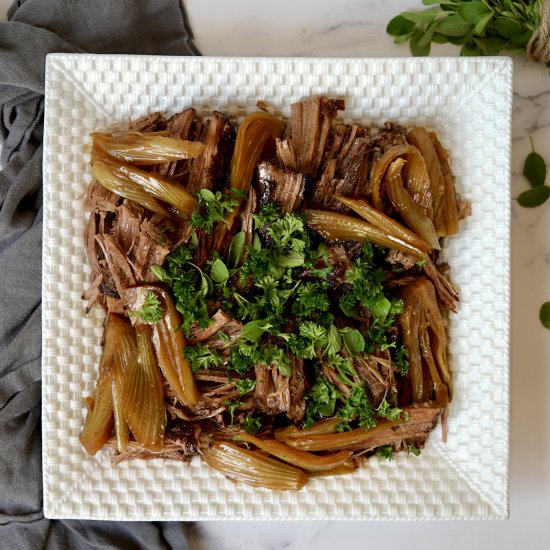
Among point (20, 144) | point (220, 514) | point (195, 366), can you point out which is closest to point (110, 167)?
point (20, 144)

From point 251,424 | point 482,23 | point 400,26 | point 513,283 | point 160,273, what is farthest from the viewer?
point 513,283

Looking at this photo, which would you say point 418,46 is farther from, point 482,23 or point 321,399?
point 321,399

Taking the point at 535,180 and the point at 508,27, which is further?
the point at 535,180

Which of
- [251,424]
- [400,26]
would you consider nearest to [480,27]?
[400,26]

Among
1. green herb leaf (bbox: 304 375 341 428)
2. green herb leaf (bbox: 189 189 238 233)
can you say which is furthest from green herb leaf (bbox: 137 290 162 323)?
green herb leaf (bbox: 304 375 341 428)

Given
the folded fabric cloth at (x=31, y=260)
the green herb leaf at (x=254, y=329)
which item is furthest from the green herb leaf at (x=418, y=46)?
the green herb leaf at (x=254, y=329)

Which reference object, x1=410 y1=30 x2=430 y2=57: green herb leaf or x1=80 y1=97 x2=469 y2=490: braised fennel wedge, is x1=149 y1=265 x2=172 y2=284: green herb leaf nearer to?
x1=80 y1=97 x2=469 y2=490: braised fennel wedge

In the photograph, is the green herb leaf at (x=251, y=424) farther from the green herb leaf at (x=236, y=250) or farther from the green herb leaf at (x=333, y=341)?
the green herb leaf at (x=236, y=250)
